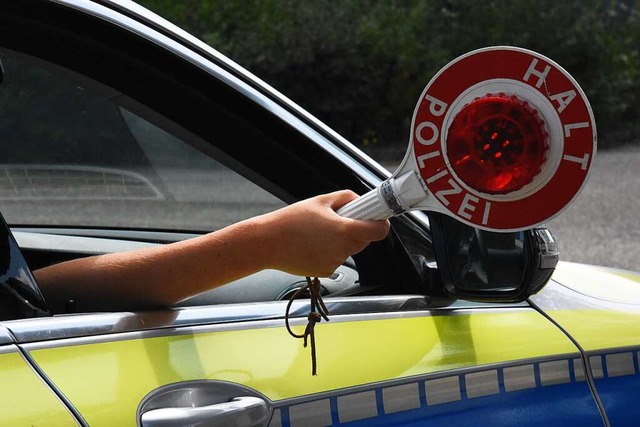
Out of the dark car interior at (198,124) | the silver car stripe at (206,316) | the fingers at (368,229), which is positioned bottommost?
the silver car stripe at (206,316)

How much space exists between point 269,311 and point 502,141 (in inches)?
18.2

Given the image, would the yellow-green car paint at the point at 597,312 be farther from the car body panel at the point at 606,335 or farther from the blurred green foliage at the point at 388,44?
the blurred green foliage at the point at 388,44

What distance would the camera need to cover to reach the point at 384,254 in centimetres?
197

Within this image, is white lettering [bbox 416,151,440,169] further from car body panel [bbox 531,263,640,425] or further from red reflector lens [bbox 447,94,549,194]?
car body panel [bbox 531,263,640,425]

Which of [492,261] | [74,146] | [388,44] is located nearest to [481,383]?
[492,261]

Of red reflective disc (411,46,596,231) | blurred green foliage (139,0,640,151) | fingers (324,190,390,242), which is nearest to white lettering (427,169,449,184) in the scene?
red reflective disc (411,46,596,231)

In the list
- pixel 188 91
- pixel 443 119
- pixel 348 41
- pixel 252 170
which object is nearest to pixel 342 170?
pixel 252 170

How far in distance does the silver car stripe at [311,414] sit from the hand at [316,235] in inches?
7.1

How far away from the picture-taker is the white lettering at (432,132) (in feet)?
4.74

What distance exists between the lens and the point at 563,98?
1.42m

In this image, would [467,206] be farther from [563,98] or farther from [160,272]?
[160,272]

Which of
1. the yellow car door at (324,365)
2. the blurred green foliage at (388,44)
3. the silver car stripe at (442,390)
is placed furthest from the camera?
the blurred green foliage at (388,44)

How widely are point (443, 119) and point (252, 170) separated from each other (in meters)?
0.58

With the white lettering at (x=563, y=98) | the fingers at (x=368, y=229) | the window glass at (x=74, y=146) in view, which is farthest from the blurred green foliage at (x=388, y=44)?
the white lettering at (x=563, y=98)
